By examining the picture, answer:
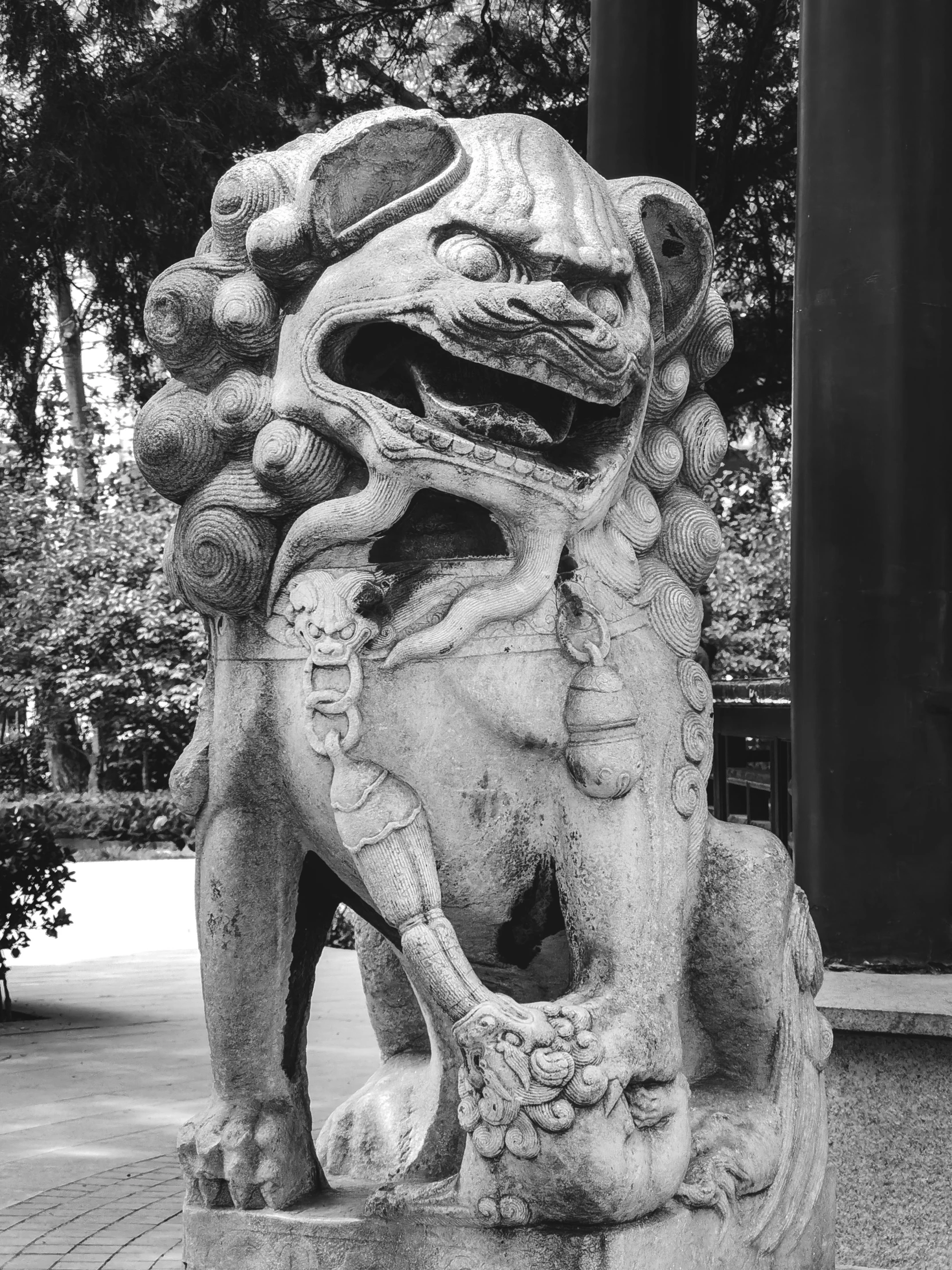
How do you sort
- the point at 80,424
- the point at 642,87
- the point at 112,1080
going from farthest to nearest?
the point at 80,424, the point at 112,1080, the point at 642,87

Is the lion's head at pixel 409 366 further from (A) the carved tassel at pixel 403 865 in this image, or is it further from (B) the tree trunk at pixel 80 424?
(B) the tree trunk at pixel 80 424

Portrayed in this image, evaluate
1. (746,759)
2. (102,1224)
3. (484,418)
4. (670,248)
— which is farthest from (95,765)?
(484,418)

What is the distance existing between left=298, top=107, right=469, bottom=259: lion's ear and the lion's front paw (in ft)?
4.08

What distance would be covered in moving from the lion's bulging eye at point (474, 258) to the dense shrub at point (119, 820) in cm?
1473

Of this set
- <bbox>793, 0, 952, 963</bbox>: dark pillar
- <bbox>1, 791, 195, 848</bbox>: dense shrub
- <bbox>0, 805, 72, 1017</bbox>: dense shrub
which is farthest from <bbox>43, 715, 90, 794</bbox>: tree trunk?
<bbox>793, 0, 952, 963</bbox>: dark pillar

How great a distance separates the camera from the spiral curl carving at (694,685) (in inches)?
90.1

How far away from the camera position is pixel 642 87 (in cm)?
531

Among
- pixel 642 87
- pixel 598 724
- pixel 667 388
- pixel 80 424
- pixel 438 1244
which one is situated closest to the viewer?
pixel 438 1244

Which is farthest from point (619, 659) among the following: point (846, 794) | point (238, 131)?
point (238, 131)

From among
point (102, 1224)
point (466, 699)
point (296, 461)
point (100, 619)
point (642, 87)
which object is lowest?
point (102, 1224)

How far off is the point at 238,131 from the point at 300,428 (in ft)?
15.6

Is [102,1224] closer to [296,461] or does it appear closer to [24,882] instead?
[296,461]

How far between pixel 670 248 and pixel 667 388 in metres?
0.22

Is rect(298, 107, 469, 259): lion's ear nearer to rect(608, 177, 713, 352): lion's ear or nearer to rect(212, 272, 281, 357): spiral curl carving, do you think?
rect(212, 272, 281, 357): spiral curl carving
